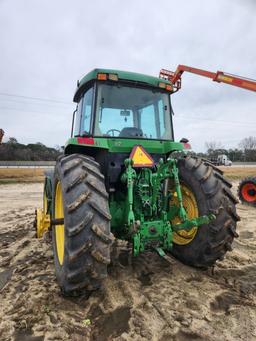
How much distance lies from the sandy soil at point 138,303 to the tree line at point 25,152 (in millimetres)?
36926

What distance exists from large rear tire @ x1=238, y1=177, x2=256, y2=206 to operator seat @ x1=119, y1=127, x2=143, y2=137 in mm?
6324

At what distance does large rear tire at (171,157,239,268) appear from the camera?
3.20 m

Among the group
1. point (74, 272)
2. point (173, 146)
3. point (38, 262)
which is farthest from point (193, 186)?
point (38, 262)

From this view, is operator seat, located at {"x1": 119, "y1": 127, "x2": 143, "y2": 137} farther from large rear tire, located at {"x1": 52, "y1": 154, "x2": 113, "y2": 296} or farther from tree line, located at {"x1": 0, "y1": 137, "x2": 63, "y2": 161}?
tree line, located at {"x1": 0, "y1": 137, "x2": 63, "y2": 161}

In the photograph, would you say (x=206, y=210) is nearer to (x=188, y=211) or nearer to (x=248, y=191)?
(x=188, y=211)

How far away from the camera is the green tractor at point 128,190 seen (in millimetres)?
2516

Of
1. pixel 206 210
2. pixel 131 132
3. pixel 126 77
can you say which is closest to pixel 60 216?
pixel 131 132

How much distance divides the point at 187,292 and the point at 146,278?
531 mm

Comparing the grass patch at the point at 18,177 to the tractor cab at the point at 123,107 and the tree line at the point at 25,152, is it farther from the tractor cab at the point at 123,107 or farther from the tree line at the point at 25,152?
the tree line at the point at 25,152

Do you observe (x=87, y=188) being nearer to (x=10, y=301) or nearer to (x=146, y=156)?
(x=146, y=156)

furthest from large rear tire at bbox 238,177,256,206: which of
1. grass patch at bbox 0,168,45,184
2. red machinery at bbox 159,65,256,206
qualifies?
grass patch at bbox 0,168,45,184

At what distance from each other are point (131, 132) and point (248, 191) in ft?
21.9

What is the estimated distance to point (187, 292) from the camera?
2.91m

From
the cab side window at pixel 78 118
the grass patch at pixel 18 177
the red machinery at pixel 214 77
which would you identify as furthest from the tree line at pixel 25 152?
the cab side window at pixel 78 118
